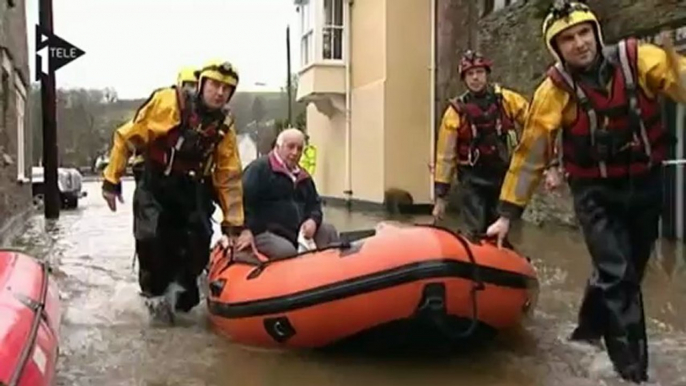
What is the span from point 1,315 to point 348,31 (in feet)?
60.3

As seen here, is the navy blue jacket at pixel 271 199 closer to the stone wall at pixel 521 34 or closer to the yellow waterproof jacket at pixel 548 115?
the yellow waterproof jacket at pixel 548 115

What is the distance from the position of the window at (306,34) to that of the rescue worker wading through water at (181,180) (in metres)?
15.9

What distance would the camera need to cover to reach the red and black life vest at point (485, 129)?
6.79 meters

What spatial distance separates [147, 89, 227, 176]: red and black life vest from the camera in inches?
234

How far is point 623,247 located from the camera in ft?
15.3

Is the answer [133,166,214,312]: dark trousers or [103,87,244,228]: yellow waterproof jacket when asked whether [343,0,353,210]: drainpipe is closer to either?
[133,166,214,312]: dark trousers

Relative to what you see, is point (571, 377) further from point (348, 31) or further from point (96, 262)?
point (348, 31)

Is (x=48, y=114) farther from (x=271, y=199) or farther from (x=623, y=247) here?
(x=623, y=247)

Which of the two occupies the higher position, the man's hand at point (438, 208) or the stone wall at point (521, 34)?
the stone wall at point (521, 34)

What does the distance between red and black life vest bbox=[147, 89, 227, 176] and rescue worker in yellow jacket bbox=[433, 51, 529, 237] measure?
5.61ft

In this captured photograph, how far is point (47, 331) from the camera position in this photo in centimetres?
391

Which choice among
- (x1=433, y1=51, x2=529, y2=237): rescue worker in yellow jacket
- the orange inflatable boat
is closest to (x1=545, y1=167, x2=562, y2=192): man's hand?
the orange inflatable boat

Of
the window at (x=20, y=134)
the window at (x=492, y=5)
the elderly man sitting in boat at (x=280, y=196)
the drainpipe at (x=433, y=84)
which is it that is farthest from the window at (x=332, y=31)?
the elderly man sitting in boat at (x=280, y=196)

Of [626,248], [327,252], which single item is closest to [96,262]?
[327,252]
